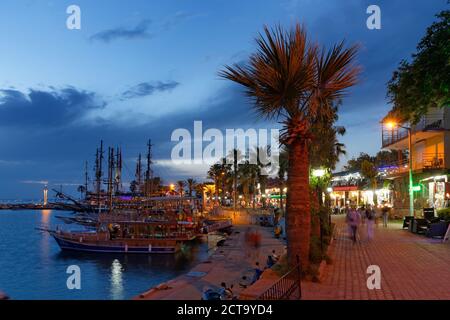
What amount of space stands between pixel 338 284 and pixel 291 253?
50.8 inches

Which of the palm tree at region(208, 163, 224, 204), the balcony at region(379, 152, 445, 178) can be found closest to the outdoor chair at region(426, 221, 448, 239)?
the balcony at region(379, 152, 445, 178)

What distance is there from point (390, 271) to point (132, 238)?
123 ft

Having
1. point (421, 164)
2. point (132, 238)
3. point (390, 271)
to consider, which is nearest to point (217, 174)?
point (132, 238)

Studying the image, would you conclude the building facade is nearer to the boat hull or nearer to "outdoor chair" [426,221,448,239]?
"outdoor chair" [426,221,448,239]

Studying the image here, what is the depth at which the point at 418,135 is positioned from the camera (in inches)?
1423

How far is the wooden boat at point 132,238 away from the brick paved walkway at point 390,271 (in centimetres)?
2922

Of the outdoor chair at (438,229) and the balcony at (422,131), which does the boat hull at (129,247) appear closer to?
the balcony at (422,131)

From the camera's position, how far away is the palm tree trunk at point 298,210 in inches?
413

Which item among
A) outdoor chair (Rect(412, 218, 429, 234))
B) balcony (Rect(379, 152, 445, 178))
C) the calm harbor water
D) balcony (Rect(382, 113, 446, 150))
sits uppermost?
balcony (Rect(382, 113, 446, 150))

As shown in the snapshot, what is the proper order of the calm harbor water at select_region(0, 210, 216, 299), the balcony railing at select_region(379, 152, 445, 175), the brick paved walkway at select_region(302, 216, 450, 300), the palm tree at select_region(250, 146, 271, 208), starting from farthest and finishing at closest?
the palm tree at select_region(250, 146, 271, 208) < the balcony railing at select_region(379, 152, 445, 175) < the calm harbor water at select_region(0, 210, 216, 299) < the brick paved walkway at select_region(302, 216, 450, 300)

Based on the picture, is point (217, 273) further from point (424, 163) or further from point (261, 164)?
point (261, 164)

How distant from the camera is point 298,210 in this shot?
10.5 metres

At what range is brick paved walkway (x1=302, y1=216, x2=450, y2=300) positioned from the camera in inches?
356

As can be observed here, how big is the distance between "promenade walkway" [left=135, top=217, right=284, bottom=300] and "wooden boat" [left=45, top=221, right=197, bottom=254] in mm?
12525
